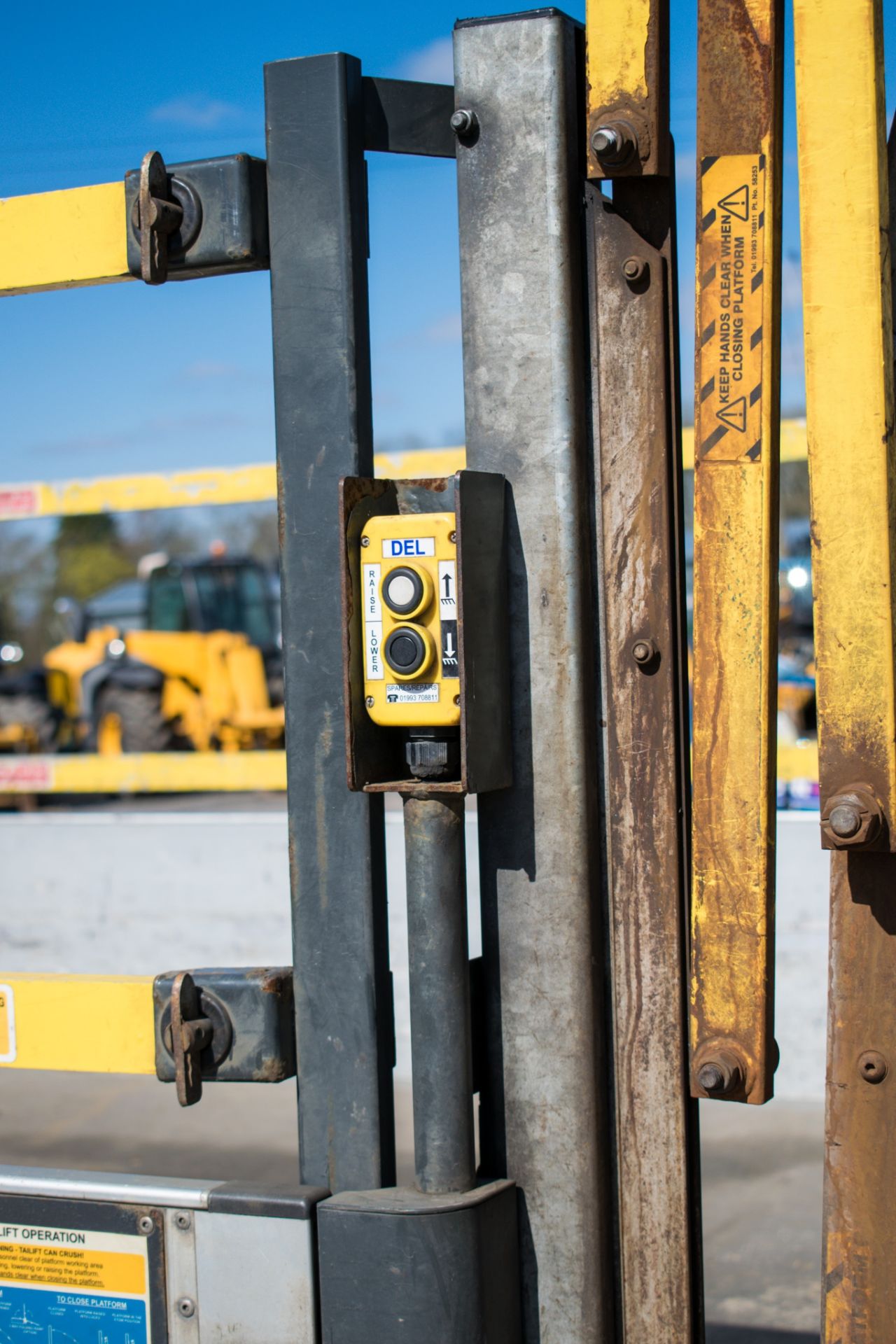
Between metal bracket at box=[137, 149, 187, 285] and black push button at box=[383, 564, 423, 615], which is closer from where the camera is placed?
black push button at box=[383, 564, 423, 615]

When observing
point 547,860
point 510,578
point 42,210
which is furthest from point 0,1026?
point 42,210

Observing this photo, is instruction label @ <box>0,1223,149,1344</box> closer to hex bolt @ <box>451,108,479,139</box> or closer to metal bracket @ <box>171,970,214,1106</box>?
metal bracket @ <box>171,970,214,1106</box>

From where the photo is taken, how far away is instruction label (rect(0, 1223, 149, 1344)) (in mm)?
1821

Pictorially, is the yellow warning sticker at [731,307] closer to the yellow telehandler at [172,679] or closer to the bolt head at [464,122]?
the bolt head at [464,122]

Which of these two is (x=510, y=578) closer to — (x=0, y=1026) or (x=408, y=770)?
(x=408, y=770)

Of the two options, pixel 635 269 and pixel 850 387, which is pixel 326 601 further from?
pixel 850 387

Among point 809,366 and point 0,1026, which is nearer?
point 809,366

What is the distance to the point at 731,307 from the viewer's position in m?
1.62

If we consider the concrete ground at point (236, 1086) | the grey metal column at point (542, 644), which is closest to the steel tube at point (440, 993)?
the grey metal column at point (542, 644)

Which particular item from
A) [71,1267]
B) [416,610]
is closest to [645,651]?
[416,610]

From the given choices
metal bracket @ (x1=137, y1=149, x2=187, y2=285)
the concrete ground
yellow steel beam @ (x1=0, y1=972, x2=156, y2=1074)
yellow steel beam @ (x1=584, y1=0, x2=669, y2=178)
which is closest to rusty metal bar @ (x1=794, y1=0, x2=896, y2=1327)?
yellow steel beam @ (x1=584, y1=0, x2=669, y2=178)

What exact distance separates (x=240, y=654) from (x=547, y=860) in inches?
578

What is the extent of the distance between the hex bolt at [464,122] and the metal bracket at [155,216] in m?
0.38

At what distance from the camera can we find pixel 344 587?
5.59 ft
